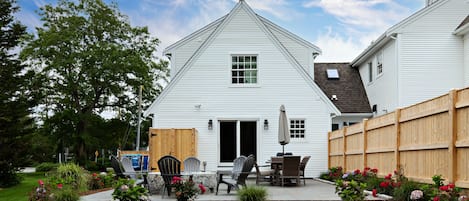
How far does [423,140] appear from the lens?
31.9 feet

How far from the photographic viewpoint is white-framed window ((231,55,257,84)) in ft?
65.0

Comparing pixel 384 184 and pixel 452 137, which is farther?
pixel 384 184

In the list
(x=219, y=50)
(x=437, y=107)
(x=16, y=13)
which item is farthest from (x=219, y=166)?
(x=437, y=107)

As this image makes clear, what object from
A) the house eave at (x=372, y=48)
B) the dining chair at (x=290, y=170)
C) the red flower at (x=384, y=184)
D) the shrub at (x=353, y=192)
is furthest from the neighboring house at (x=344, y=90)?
the shrub at (x=353, y=192)

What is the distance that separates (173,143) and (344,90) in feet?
31.2

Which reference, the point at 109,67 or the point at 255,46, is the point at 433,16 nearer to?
the point at 255,46

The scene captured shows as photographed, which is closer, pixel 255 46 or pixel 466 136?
pixel 466 136

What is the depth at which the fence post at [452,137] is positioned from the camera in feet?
27.3

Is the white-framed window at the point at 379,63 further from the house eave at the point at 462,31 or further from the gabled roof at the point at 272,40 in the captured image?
the gabled roof at the point at 272,40

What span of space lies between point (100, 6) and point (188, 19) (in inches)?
481

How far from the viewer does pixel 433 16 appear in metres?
19.8

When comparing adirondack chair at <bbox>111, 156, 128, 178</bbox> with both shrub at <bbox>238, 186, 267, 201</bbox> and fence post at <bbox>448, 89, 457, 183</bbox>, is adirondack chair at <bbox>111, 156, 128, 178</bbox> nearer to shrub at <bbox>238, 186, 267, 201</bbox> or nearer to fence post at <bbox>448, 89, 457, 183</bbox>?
shrub at <bbox>238, 186, 267, 201</bbox>

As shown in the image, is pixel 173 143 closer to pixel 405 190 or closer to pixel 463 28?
pixel 405 190

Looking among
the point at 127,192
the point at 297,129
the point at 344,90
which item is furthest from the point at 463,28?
the point at 127,192
